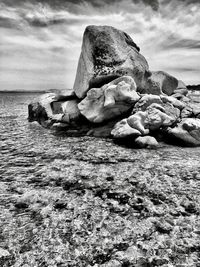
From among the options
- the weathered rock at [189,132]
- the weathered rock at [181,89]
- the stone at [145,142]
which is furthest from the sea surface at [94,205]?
the weathered rock at [181,89]

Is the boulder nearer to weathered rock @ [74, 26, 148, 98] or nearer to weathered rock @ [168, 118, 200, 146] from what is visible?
weathered rock @ [168, 118, 200, 146]

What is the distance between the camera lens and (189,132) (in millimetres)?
9875

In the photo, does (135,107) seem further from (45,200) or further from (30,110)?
(30,110)

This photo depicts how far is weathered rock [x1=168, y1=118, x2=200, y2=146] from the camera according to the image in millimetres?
9648

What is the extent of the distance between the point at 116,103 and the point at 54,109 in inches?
266

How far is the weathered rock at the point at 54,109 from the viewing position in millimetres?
14557

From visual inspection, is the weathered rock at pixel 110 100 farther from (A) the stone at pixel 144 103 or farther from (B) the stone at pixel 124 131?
(B) the stone at pixel 124 131

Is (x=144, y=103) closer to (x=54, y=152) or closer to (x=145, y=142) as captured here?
(x=145, y=142)

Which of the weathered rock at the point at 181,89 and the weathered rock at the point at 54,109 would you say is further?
the weathered rock at the point at 181,89

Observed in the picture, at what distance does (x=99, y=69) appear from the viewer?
1341cm

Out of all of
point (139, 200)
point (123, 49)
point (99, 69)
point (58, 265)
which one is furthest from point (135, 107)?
point (58, 265)

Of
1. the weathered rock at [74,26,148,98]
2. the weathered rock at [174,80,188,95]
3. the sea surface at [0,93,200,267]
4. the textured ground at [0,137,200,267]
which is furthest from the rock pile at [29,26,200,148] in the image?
the weathered rock at [174,80,188,95]

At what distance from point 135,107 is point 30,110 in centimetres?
1145

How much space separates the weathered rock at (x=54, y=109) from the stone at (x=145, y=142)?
234 inches
